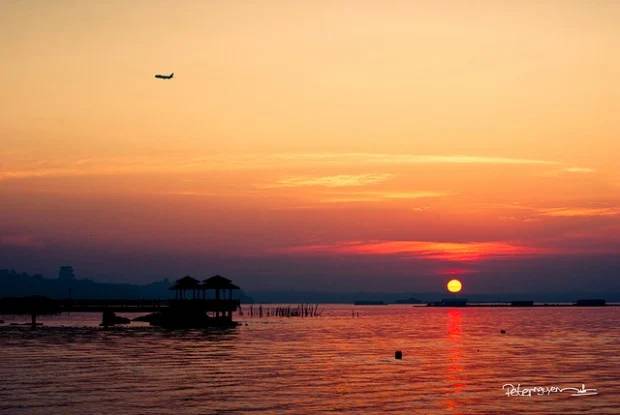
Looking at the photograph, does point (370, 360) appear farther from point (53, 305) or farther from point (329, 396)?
point (53, 305)

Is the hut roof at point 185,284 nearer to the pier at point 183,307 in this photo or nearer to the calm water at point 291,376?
the pier at point 183,307

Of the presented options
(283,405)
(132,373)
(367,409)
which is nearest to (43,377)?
(132,373)

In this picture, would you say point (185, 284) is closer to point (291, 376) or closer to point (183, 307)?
point (183, 307)

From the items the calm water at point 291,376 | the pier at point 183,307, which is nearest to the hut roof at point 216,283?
the pier at point 183,307

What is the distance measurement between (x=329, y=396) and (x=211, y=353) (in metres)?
30.5

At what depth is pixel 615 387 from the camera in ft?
170

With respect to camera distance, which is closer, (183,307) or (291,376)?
(291,376)

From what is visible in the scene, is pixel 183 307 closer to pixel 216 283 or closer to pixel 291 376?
pixel 216 283

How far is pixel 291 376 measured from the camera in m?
57.4

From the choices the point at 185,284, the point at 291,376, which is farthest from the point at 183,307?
the point at 291,376

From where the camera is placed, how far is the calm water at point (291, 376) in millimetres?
43744

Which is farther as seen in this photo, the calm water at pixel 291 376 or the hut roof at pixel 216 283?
the hut roof at pixel 216 283

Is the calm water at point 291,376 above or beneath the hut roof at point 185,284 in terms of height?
beneath

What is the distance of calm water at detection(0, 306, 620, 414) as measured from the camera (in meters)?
43.7
